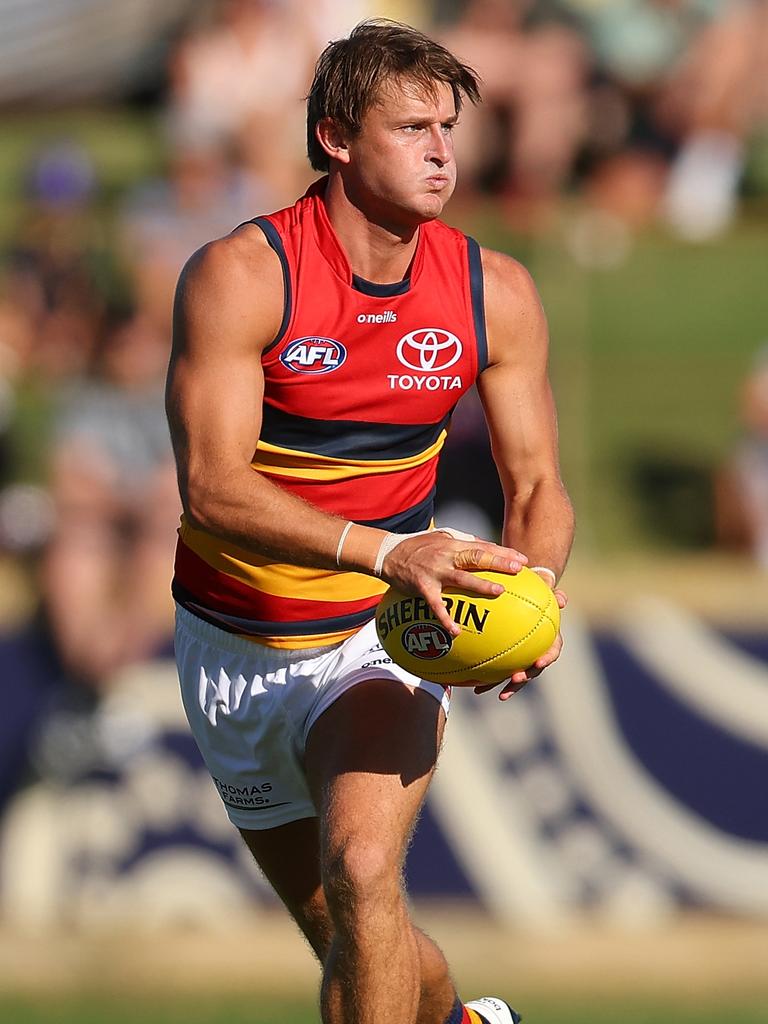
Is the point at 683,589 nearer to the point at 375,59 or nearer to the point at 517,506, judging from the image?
the point at 517,506

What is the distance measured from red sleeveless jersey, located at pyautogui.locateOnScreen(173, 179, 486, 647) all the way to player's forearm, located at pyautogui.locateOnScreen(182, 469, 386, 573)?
351 mm

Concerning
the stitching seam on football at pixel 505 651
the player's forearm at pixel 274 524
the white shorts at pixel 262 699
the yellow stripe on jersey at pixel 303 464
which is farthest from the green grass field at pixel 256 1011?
the player's forearm at pixel 274 524

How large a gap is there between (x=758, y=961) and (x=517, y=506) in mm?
5343

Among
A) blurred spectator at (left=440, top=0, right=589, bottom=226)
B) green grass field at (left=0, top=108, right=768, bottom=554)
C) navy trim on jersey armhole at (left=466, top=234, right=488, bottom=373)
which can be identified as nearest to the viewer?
navy trim on jersey armhole at (left=466, top=234, right=488, bottom=373)

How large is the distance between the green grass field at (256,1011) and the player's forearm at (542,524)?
16.6 ft

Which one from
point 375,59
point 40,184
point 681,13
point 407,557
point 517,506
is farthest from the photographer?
point 681,13

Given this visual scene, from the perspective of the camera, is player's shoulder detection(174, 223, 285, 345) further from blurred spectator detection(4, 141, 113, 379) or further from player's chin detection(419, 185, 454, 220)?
blurred spectator detection(4, 141, 113, 379)

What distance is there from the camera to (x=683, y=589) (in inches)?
402

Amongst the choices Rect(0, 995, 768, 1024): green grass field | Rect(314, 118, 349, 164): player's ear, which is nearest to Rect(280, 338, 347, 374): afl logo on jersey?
Rect(314, 118, 349, 164): player's ear

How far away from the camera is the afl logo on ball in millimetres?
4914

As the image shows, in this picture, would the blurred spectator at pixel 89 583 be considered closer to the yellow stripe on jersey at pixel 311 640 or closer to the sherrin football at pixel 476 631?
the yellow stripe on jersey at pixel 311 640

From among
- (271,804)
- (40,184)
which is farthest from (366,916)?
(40,184)

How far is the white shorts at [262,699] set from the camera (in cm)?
554

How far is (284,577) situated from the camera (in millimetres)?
5645
